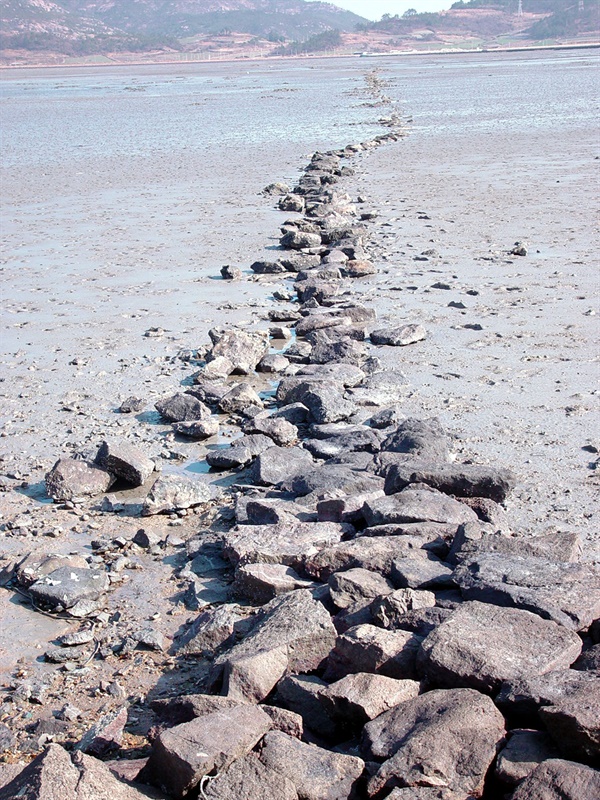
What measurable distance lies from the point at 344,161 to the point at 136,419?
49.2 feet

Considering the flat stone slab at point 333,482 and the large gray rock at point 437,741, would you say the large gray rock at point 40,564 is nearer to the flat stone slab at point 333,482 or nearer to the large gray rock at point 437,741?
the flat stone slab at point 333,482

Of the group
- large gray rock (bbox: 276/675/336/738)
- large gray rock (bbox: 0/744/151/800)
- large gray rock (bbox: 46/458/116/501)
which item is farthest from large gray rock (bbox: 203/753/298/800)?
large gray rock (bbox: 46/458/116/501)

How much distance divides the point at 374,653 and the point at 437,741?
1.62 ft

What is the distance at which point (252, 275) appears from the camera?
33.3 feet

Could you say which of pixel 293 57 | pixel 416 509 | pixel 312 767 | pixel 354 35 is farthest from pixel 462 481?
pixel 354 35

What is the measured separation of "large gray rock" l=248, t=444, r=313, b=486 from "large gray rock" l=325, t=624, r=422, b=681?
1.94 m

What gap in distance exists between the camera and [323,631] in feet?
10.9

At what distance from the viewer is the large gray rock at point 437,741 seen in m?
2.60

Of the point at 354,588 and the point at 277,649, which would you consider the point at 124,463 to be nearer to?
the point at 354,588

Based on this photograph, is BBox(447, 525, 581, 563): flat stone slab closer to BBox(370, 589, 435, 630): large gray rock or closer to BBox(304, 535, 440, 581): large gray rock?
BBox(304, 535, 440, 581): large gray rock

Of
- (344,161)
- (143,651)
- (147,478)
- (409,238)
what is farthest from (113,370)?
(344,161)

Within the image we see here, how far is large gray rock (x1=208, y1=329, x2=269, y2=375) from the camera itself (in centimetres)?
710

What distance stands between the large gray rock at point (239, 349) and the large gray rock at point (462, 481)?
2639mm

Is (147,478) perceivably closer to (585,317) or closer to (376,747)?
(376,747)
